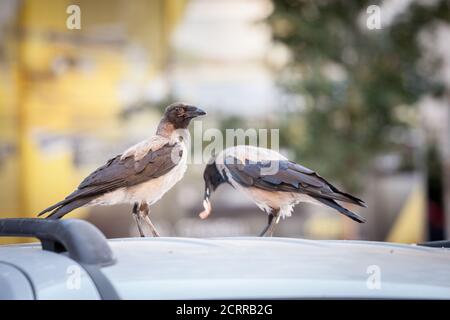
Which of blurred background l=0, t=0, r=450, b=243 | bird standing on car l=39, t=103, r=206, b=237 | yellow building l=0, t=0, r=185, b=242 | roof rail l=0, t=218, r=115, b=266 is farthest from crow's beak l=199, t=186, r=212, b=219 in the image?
yellow building l=0, t=0, r=185, b=242

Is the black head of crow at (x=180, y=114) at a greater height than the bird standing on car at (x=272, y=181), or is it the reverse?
the black head of crow at (x=180, y=114)

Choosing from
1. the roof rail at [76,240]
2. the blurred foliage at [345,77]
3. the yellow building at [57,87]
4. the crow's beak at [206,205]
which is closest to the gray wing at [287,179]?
the crow's beak at [206,205]

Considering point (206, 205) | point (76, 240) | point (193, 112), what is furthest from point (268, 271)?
point (193, 112)

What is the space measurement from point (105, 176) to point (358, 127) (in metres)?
6.23

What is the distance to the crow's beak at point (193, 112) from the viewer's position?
293 centimetres

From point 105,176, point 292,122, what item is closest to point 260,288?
point 105,176

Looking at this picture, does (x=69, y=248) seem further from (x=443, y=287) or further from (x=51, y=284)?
(x=443, y=287)

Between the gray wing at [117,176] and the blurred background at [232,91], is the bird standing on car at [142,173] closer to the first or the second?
the gray wing at [117,176]

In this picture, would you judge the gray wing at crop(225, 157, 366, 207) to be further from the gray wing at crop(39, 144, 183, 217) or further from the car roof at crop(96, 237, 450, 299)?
the car roof at crop(96, 237, 450, 299)

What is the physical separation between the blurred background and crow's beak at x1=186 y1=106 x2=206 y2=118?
4783 mm

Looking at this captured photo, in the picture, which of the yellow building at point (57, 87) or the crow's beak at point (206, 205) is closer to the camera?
the crow's beak at point (206, 205)

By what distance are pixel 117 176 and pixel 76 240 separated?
3.38 feet
